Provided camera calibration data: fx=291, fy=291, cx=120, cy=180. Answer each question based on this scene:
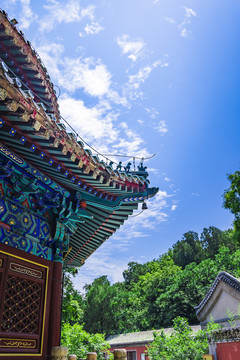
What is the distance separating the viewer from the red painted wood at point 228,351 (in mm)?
7160

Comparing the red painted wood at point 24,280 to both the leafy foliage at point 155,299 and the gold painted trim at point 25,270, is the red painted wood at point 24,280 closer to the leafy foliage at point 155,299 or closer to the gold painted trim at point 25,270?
the gold painted trim at point 25,270

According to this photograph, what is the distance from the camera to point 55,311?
5109mm

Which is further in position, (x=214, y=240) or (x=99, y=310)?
(x=214, y=240)

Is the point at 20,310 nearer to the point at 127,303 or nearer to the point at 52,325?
the point at 52,325

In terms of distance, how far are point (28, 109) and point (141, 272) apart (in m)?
55.7

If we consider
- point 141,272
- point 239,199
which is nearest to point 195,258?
point 141,272

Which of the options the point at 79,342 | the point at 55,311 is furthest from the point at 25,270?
the point at 79,342

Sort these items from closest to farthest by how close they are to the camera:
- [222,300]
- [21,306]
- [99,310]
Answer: [21,306] → [222,300] → [99,310]

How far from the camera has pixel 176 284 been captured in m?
36.5

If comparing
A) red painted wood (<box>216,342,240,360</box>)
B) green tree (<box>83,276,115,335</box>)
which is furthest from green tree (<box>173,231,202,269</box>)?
red painted wood (<box>216,342,240,360</box>)

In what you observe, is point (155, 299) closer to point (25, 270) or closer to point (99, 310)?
point (99, 310)

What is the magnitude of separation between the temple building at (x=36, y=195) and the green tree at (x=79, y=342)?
1362 centimetres

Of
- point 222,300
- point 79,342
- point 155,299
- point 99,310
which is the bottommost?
point 79,342

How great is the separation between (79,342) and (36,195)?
15269mm
